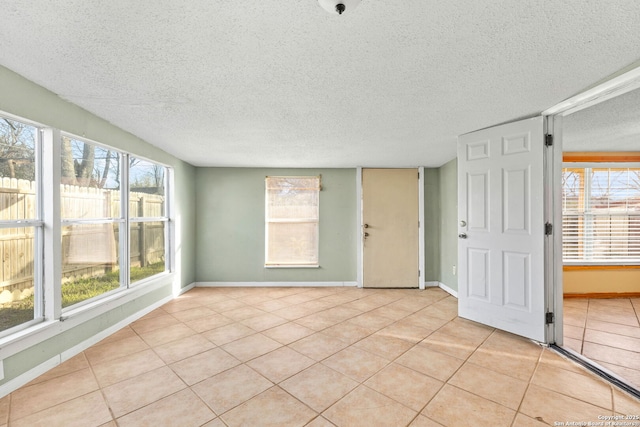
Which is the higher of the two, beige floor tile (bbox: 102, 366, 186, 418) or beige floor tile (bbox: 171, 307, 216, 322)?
beige floor tile (bbox: 102, 366, 186, 418)

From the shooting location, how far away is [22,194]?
199cm

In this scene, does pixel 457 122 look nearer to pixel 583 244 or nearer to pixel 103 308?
pixel 583 244

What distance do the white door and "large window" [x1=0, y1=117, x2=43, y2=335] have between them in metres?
3.97

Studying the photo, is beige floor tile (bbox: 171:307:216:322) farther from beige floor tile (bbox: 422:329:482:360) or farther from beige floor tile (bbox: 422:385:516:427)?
beige floor tile (bbox: 422:385:516:427)

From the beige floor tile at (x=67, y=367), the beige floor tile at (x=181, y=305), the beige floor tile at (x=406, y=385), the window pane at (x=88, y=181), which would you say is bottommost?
the beige floor tile at (x=181, y=305)

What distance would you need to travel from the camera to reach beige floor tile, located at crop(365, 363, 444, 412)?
1.75 meters

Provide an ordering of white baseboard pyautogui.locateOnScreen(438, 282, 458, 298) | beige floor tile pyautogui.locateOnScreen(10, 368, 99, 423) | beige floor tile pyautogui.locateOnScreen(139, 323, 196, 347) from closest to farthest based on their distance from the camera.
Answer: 1. beige floor tile pyautogui.locateOnScreen(10, 368, 99, 423)
2. beige floor tile pyautogui.locateOnScreen(139, 323, 196, 347)
3. white baseboard pyautogui.locateOnScreen(438, 282, 458, 298)

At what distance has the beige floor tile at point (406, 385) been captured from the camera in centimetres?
175

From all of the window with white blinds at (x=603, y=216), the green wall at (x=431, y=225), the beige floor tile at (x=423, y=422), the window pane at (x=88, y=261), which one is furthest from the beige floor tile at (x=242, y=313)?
the window with white blinds at (x=603, y=216)

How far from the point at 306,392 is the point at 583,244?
4.54m

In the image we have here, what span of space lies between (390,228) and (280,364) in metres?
3.14

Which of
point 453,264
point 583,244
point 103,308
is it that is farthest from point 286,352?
point 583,244

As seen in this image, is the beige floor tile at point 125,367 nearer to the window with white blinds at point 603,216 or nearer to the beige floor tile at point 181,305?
the beige floor tile at point 181,305

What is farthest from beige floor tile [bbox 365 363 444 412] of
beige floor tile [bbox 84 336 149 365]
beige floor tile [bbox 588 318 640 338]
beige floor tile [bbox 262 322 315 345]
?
beige floor tile [bbox 588 318 640 338]
